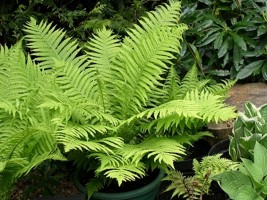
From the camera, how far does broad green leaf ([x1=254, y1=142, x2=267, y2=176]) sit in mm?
2773

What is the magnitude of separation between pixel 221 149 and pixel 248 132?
2.04 feet

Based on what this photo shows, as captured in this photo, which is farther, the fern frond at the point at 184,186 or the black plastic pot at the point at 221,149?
the black plastic pot at the point at 221,149

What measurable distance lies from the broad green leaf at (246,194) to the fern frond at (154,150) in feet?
1.18

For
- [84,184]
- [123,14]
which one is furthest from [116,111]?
[123,14]

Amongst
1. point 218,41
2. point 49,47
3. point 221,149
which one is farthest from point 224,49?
point 49,47

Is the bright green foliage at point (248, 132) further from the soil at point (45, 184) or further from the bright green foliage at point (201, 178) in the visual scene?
the soil at point (45, 184)

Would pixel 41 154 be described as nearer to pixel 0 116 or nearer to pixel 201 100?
pixel 0 116

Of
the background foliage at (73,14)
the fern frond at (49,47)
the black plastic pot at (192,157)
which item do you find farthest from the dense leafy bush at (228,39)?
the fern frond at (49,47)

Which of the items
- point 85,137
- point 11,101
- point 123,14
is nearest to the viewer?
point 85,137

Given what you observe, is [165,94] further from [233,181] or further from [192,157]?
[233,181]

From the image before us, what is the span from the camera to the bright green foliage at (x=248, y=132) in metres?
3.04

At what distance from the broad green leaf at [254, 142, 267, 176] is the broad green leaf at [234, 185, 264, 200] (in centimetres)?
14

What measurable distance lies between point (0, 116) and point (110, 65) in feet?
2.60

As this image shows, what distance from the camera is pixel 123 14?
4254 millimetres
